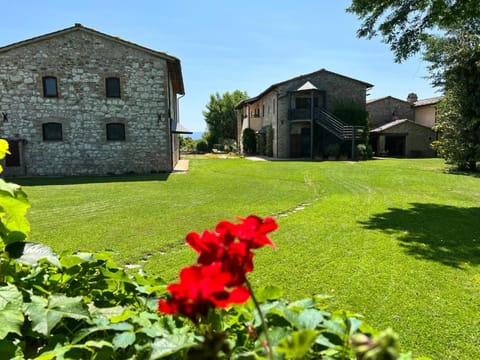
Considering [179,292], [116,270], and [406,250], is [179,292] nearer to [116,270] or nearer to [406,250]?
[116,270]

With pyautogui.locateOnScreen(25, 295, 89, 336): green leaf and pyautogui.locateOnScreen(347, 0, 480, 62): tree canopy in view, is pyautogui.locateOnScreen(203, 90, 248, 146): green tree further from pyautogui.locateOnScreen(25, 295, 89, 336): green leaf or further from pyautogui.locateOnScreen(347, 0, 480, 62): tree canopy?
pyautogui.locateOnScreen(25, 295, 89, 336): green leaf

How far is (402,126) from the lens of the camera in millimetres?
31469

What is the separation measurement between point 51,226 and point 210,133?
42441mm

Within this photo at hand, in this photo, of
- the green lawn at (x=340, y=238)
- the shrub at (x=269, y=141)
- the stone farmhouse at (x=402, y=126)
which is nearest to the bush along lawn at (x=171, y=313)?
the green lawn at (x=340, y=238)

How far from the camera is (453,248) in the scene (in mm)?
5266

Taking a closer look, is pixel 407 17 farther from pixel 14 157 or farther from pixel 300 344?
pixel 14 157

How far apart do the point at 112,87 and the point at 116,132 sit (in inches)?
88.0

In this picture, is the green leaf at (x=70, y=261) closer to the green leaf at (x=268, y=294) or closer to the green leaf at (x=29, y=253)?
the green leaf at (x=29, y=253)

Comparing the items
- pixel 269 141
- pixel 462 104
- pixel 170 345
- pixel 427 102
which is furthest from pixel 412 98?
pixel 170 345

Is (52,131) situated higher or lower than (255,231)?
higher

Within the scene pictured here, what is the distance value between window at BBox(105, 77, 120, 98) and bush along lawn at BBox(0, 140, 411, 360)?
16474mm

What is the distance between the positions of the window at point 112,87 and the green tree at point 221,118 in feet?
102

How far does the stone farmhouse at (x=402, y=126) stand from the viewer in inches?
1252

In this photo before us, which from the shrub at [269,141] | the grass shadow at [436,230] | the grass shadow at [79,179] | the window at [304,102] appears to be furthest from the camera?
the shrub at [269,141]
